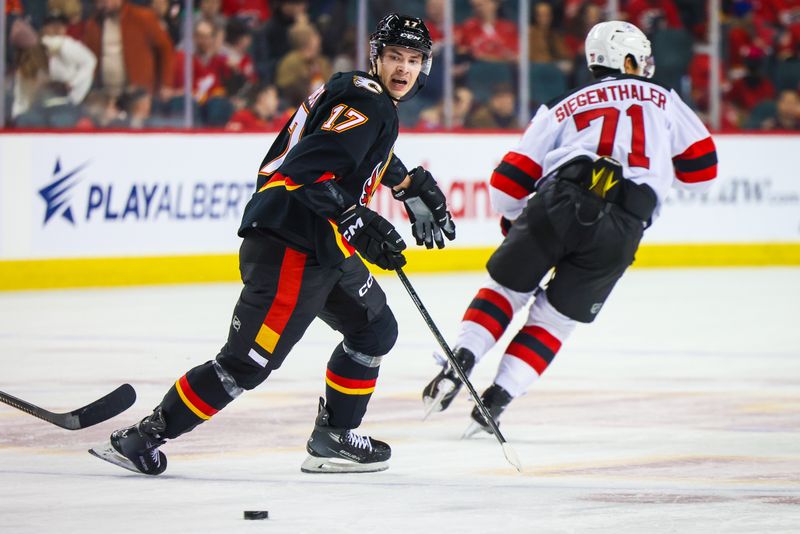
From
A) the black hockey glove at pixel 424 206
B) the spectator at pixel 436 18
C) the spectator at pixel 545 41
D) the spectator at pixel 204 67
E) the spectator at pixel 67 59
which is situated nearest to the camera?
the black hockey glove at pixel 424 206

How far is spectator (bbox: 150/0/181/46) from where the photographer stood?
957 cm

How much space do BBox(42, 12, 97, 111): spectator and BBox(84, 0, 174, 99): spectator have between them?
0.20 ft

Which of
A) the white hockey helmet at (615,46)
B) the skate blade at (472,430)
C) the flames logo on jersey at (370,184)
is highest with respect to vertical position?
the white hockey helmet at (615,46)

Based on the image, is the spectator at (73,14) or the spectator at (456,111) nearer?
the spectator at (73,14)

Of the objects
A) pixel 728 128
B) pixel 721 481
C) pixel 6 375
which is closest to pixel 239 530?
pixel 721 481

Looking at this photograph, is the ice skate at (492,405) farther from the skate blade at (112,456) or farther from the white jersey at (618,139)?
the skate blade at (112,456)

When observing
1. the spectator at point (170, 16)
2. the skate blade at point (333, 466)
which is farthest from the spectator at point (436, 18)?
the skate blade at point (333, 466)

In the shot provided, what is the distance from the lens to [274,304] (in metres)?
3.87

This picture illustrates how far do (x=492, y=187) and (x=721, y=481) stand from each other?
4.55 ft

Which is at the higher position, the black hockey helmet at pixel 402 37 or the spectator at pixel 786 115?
the black hockey helmet at pixel 402 37

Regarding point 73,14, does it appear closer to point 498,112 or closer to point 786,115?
point 498,112

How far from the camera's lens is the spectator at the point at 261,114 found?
10.0m

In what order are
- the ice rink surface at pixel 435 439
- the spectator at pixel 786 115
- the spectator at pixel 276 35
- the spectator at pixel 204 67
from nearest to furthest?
the ice rink surface at pixel 435 439
the spectator at pixel 204 67
the spectator at pixel 276 35
the spectator at pixel 786 115

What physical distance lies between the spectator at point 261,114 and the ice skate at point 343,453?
5.99 m
